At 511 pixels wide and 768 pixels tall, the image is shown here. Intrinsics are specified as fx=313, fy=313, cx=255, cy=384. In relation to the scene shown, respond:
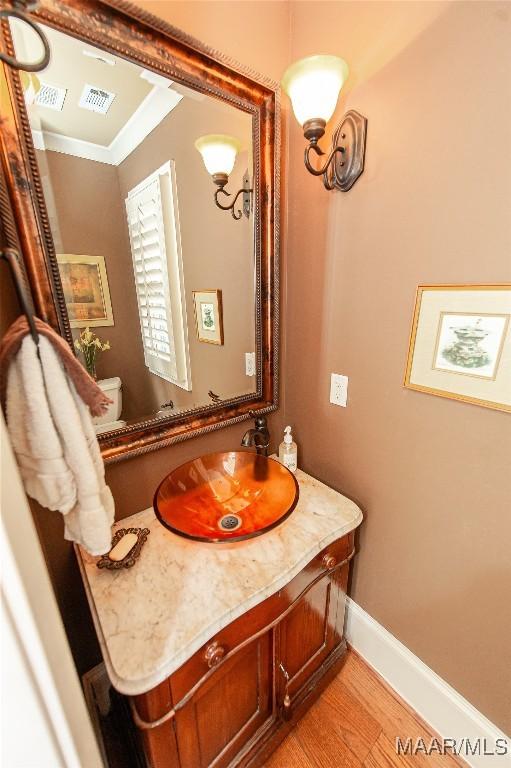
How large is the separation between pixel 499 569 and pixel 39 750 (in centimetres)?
107

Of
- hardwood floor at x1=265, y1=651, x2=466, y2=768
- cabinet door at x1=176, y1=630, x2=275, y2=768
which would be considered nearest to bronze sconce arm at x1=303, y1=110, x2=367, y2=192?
cabinet door at x1=176, y1=630, x2=275, y2=768

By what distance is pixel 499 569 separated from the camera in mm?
865

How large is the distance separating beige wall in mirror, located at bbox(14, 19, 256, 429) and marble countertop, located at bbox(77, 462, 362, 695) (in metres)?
0.42

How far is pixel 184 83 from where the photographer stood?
89 cm

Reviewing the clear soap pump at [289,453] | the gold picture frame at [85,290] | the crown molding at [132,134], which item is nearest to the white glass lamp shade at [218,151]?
the crown molding at [132,134]

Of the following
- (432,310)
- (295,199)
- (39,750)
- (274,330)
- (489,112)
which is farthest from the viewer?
(274,330)

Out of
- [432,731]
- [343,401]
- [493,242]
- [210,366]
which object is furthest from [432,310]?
[432,731]

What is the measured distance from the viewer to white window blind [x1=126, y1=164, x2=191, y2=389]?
3.07ft

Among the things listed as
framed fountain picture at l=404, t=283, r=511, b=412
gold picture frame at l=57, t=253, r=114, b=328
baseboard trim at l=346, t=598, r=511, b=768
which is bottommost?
baseboard trim at l=346, t=598, r=511, b=768

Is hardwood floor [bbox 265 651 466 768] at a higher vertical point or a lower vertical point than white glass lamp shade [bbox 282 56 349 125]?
lower

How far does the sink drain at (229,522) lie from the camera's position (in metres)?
1.03

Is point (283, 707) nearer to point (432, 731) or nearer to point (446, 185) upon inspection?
point (432, 731)

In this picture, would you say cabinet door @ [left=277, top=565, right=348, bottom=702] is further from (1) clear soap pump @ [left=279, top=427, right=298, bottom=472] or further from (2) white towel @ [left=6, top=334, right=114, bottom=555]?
(2) white towel @ [left=6, top=334, right=114, bottom=555]

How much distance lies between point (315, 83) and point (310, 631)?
5.39ft
